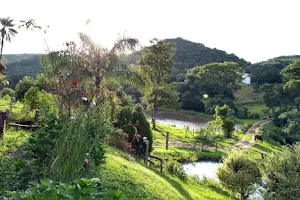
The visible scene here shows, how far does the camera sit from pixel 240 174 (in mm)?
11039

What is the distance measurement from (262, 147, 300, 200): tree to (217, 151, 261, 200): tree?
141 cm

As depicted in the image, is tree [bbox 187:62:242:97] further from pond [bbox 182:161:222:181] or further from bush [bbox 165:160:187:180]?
bush [bbox 165:160:187:180]

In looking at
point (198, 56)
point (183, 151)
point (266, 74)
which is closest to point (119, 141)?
point (183, 151)

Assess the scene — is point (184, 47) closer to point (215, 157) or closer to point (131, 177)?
point (215, 157)

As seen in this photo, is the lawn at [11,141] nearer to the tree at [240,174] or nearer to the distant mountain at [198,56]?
the tree at [240,174]

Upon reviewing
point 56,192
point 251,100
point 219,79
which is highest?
point 219,79

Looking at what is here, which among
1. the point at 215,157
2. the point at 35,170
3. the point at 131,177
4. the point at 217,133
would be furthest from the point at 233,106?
the point at 35,170

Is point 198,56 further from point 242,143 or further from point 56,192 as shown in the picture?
point 56,192

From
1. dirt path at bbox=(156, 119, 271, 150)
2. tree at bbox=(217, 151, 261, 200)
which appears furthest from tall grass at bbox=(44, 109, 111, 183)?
dirt path at bbox=(156, 119, 271, 150)

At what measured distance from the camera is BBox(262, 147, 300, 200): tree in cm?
867

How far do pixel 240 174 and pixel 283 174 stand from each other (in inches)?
85.1

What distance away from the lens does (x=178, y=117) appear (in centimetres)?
4622

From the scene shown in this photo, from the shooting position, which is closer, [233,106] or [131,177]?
[131,177]

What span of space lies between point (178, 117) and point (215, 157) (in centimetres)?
2699
